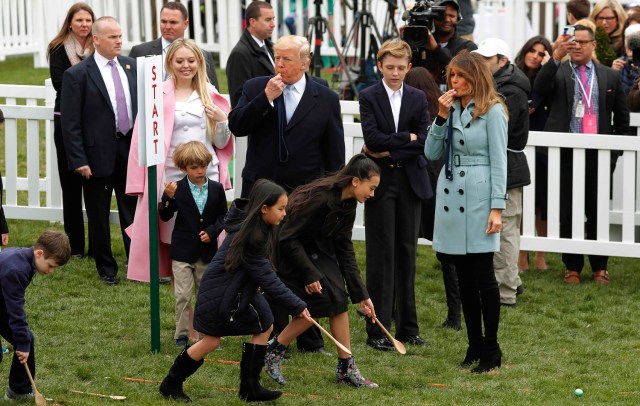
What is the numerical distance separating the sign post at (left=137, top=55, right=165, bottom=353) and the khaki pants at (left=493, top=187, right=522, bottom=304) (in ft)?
8.95

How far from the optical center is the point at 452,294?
898 cm

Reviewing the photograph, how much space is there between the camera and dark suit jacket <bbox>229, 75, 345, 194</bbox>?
8180 millimetres

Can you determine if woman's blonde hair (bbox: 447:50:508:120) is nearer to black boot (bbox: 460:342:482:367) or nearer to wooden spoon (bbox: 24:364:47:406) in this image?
black boot (bbox: 460:342:482:367)

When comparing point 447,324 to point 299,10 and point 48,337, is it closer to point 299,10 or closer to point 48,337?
point 48,337

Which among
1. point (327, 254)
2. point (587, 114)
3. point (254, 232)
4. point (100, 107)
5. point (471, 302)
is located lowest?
point (471, 302)

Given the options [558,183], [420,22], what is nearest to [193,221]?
[420,22]

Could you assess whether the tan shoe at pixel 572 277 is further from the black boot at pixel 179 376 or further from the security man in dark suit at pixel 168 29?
the black boot at pixel 179 376

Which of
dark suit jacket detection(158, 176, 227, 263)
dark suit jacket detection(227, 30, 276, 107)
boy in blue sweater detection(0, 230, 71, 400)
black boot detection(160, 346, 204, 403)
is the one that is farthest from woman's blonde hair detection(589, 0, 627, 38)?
boy in blue sweater detection(0, 230, 71, 400)

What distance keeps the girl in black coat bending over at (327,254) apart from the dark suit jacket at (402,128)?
88 centimetres

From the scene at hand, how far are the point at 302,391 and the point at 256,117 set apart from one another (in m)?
1.73

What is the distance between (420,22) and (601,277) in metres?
2.46

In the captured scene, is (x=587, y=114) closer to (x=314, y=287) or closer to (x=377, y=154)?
(x=377, y=154)

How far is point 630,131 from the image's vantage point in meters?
10.9

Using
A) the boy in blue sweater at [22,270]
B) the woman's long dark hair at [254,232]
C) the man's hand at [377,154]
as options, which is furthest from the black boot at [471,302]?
the boy in blue sweater at [22,270]
